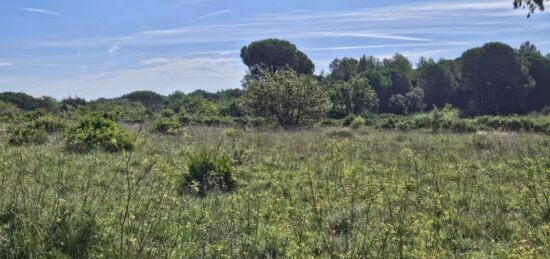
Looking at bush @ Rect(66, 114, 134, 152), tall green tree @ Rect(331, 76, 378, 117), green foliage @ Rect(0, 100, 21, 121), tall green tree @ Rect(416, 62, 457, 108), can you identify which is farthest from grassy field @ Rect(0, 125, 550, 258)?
tall green tree @ Rect(416, 62, 457, 108)

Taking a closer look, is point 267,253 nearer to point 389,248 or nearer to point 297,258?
point 297,258

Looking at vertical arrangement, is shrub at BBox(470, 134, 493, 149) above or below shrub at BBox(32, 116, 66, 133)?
below

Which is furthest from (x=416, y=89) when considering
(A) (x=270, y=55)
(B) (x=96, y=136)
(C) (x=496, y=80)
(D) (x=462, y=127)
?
(B) (x=96, y=136)

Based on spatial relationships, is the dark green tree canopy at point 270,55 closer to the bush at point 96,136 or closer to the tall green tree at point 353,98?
the tall green tree at point 353,98

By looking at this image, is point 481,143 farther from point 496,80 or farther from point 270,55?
point 270,55

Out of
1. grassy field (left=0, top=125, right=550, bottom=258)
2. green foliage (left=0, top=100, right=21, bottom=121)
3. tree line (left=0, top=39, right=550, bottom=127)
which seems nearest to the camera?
grassy field (left=0, top=125, right=550, bottom=258)

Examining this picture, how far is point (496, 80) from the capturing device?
7012cm

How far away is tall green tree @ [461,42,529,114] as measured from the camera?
68812 millimetres

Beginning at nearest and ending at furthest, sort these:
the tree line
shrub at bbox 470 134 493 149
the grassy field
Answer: the grassy field < shrub at bbox 470 134 493 149 < the tree line

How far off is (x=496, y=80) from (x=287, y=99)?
170 ft

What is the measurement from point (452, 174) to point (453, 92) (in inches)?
2853

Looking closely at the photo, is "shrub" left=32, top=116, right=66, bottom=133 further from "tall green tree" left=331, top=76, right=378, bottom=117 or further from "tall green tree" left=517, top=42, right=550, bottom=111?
"tall green tree" left=517, top=42, right=550, bottom=111

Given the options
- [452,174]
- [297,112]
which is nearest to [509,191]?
[452,174]

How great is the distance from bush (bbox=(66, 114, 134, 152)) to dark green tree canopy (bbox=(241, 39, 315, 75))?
6323cm
